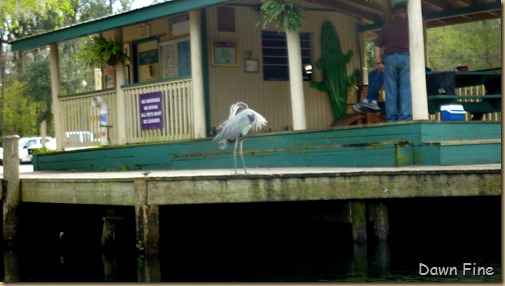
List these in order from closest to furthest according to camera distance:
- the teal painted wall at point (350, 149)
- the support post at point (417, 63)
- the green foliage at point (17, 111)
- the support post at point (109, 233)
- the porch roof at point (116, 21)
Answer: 1. the teal painted wall at point (350, 149)
2. the support post at point (417, 63)
3. the support post at point (109, 233)
4. the porch roof at point (116, 21)
5. the green foliage at point (17, 111)

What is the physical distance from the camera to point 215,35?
1705cm

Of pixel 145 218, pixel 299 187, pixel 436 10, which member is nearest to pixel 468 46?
pixel 436 10

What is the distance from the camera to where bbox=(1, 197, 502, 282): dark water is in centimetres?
1152

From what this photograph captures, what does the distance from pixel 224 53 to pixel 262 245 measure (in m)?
4.38

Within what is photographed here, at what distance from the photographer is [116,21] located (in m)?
17.2

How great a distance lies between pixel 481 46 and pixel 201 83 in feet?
76.8

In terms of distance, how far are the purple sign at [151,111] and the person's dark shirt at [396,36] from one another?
445 centimetres

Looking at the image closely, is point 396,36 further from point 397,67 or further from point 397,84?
point 397,84

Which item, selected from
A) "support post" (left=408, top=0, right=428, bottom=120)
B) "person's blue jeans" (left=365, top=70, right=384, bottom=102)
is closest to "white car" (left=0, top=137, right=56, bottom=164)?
"person's blue jeans" (left=365, top=70, right=384, bottom=102)

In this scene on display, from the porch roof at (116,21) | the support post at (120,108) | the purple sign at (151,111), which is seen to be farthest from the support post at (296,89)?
the support post at (120,108)

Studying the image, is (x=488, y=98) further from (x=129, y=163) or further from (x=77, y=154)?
(x=77, y=154)

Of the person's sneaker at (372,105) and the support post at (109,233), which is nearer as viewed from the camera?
the support post at (109,233)

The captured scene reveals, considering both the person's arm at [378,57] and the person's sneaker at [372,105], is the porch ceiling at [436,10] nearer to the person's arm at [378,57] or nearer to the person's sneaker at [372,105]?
the person's arm at [378,57]

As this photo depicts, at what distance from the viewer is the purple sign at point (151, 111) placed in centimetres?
1712
